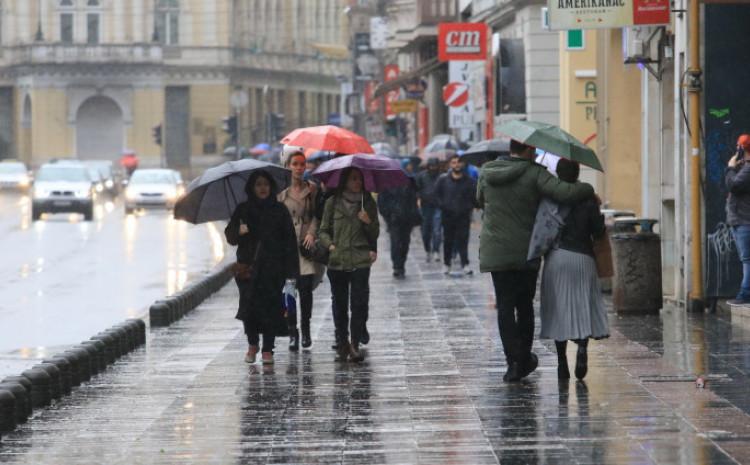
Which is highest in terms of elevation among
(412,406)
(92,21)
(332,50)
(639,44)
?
(92,21)

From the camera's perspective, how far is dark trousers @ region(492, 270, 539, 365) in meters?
12.7

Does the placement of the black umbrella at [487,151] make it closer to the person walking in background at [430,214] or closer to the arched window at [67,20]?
the person walking in background at [430,214]

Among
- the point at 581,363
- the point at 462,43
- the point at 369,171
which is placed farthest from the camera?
the point at 462,43

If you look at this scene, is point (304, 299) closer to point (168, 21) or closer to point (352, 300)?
point (352, 300)

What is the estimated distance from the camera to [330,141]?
52.3 feet

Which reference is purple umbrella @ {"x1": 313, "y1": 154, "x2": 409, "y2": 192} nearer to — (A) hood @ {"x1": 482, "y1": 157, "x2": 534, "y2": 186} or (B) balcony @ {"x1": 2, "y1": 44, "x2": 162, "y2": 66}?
(A) hood @ {"x1": 482, "y1": 157, "x2": 534, "y2": 186}

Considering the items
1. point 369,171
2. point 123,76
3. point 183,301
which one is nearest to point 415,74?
point 183,301

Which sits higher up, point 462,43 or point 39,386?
point 462,43

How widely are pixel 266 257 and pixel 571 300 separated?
279cm

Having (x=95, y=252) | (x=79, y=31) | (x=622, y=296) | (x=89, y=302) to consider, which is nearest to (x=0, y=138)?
(x=79, y=31)

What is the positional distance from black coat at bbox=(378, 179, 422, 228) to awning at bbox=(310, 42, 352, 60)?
83522 mm

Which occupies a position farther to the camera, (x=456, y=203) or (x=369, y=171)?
(x=456, y=203)

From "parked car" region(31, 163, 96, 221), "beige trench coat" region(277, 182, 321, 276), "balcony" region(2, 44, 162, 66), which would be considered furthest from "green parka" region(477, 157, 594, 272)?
"balcony" region(2, 44, 162, 66)

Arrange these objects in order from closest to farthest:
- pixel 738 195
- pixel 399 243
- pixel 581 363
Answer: pixel 581 363 → pixel 738 195 → pixel 399 243
